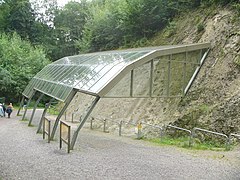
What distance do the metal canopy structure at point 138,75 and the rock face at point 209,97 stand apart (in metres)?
0.69

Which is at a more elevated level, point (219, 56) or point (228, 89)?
point (219, 56)

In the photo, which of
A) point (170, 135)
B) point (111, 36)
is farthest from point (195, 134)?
point (111, 36)

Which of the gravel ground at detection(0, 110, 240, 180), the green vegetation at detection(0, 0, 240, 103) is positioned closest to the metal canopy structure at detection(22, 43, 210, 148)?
the gravel ground at detection(0, 110, 240, 180)

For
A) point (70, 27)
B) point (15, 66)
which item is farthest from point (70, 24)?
point (15, 66)

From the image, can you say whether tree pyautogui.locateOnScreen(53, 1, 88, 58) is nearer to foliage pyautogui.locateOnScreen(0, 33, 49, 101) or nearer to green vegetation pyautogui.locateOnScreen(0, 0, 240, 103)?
green vegetation pyautogui.locateOnScreen(0, 0, 240, 103)

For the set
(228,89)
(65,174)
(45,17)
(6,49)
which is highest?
(45,17)

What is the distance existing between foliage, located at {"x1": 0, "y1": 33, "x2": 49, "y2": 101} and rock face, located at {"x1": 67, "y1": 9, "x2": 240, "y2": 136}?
17.2m

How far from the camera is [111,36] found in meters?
28.2

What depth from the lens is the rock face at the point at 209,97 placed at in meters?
12.8

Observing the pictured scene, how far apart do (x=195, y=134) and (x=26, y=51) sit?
30.3 m

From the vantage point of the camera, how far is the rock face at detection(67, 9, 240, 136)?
12812 millimetres

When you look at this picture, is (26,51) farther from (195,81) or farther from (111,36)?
(195,81)

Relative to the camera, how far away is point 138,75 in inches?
481

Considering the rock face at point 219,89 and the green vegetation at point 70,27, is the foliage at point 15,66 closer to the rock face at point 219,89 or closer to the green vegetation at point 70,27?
the green vegetation at point 70,27
